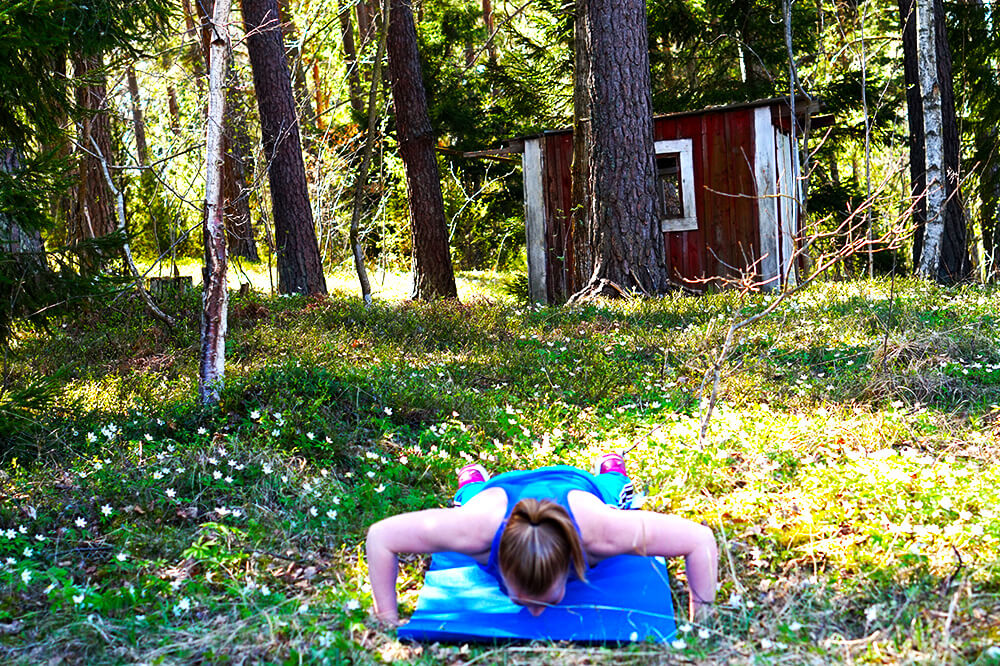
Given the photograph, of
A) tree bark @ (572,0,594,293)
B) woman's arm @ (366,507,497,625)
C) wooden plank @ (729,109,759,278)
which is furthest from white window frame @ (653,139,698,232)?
woman's arm @ (366,507,497,625)

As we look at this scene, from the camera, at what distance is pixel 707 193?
39.6 feet

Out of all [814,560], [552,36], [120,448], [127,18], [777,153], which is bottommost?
[814,560]

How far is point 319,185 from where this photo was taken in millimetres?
16922

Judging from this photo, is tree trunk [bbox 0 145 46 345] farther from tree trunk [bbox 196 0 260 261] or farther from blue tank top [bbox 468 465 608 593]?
tree trunk [bbox 196 0 260 261]

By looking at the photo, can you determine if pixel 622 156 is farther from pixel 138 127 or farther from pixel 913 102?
pixel 138 127

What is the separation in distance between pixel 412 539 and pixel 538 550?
0.60 m

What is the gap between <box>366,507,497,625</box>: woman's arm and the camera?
3434mm

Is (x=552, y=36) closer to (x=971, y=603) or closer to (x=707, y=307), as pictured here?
(x=707, y=307)

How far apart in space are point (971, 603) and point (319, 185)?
15291 millimetres

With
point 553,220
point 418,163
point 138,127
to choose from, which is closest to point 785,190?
point 553,220

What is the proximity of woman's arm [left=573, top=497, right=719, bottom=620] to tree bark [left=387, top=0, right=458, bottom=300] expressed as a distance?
931cm

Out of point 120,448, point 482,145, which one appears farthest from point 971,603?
point 482,145

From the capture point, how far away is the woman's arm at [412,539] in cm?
343

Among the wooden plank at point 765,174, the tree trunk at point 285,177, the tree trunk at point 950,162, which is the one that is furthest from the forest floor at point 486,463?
the tree trunk at point 950,162
